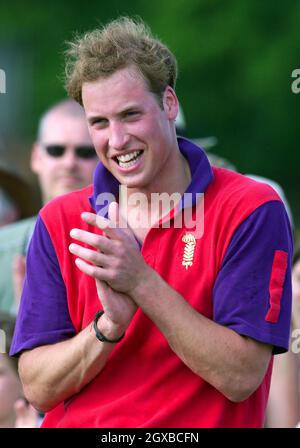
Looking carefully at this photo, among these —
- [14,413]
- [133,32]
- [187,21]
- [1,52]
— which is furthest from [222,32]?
[133,32]

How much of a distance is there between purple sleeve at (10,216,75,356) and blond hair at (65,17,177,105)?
0.45 m

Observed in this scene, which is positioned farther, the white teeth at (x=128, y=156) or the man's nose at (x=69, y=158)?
the man's nose at (x=69, y=158)

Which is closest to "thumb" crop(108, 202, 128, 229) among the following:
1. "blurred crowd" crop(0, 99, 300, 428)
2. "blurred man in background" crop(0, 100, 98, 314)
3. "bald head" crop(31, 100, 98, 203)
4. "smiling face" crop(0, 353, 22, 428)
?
"blurred crowd" crop(0, 99, 300, 428)

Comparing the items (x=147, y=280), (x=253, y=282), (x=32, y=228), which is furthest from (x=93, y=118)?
(x=32, y=228)

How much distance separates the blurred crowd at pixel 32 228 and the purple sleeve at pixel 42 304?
1.48m

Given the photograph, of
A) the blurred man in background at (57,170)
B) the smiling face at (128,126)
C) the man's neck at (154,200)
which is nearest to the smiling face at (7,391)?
the blurred man in background at (57,170)

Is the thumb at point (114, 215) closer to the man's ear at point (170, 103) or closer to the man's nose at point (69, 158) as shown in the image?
the man's ear at point (170, 103)

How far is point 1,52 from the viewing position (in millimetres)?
9375

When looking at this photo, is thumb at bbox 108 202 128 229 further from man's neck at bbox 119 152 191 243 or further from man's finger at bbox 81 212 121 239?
man's neck at bbox 119 152 191 243

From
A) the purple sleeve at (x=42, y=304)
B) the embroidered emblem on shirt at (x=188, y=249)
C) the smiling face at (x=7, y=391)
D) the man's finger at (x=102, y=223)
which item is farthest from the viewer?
the smiling face at (x=7, y=391)

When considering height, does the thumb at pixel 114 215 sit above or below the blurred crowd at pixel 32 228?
above

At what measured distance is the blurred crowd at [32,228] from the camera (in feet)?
15.8
